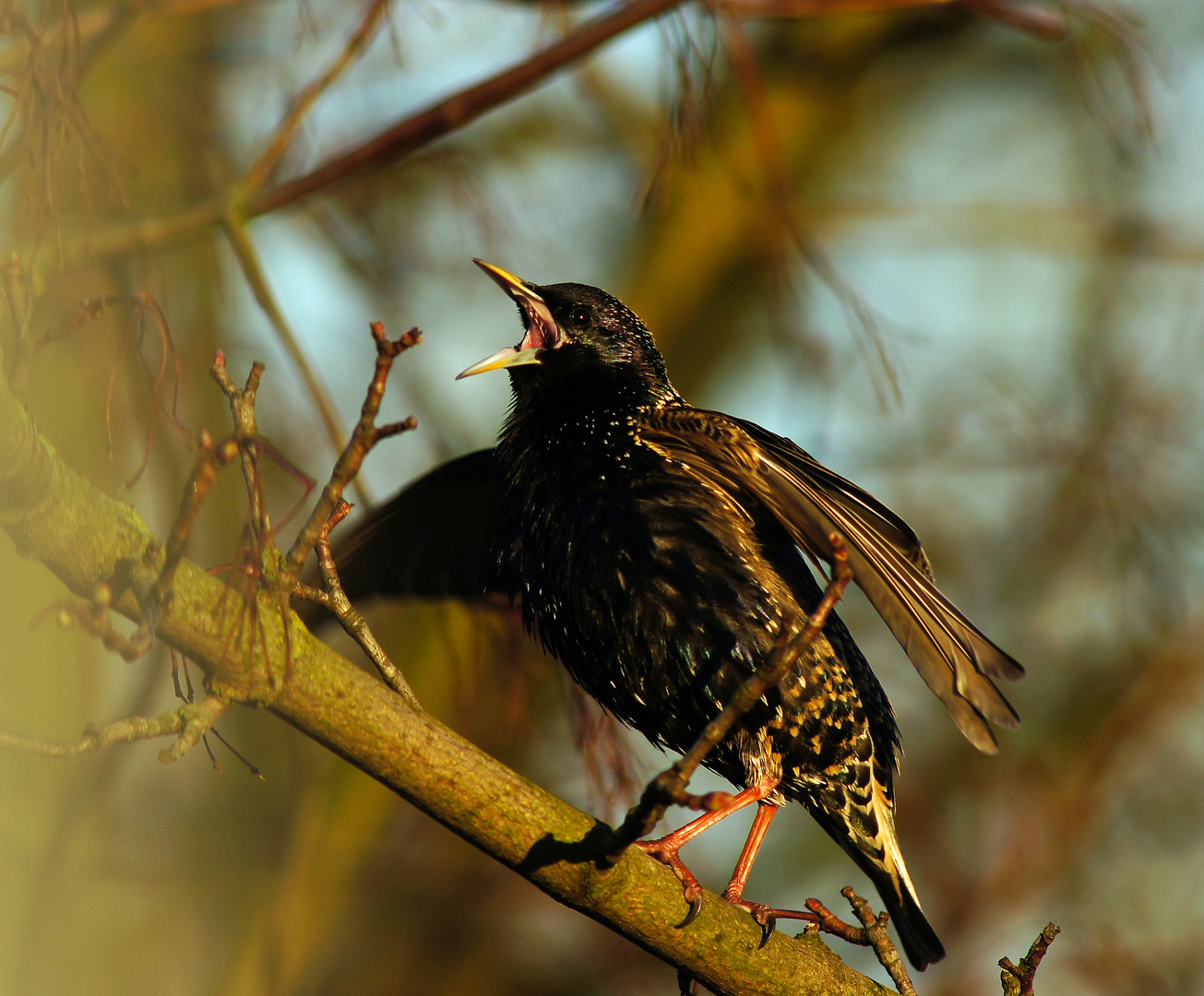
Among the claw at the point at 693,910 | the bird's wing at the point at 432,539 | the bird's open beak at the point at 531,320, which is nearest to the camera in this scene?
the claw at the point at 693,910

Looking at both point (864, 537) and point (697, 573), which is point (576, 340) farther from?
point (864, 537)

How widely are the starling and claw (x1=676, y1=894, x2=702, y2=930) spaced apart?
0.20 m

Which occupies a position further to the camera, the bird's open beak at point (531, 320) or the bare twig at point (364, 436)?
the bird's open beak at point (531, 320)

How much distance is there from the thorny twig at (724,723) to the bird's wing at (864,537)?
64 cm

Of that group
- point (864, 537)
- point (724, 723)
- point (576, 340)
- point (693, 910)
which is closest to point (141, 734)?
point (724, 723)

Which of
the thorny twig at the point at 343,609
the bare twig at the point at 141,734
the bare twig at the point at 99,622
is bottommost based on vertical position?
the bare twig at the point at 141,734

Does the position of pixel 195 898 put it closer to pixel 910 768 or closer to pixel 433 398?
pixel 433 398

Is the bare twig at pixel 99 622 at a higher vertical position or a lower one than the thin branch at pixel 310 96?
lower

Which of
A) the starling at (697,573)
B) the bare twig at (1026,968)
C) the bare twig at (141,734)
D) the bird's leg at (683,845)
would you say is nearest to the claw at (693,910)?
the bird's leg at (683,845)

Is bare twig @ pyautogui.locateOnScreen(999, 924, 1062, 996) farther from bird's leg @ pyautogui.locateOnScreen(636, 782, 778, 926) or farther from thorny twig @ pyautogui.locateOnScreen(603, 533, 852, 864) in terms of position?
thorny twig @ pyautogui.locateOnScreen(603, 533, 852, 864)

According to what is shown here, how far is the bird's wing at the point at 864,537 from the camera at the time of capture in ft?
8.48

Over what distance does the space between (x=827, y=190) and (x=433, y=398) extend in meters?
4.21

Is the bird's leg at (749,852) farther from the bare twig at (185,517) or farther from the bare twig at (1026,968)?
the bare twig at (185,517)

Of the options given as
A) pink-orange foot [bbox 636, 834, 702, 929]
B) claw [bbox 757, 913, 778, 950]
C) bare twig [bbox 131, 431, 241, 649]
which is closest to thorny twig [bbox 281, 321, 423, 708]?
bare twig [bbox 131, 431, 241, 649]
